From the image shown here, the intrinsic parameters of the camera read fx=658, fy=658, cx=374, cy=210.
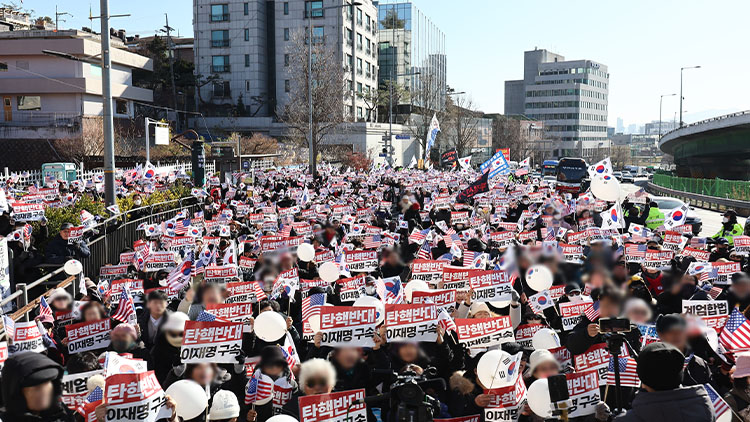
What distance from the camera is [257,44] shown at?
68125mm

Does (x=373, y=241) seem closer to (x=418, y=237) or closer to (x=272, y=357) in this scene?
(x=418, y=237)

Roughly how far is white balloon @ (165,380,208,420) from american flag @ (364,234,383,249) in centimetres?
768

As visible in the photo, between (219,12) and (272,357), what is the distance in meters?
68.9

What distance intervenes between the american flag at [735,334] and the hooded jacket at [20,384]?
5.73m

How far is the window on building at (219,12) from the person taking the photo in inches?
2714

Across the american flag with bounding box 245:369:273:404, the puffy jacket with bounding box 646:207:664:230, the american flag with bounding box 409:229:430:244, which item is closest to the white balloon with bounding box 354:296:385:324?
the american flag with bounding box 245:369:273:404

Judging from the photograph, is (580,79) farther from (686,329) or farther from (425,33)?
(686,329)

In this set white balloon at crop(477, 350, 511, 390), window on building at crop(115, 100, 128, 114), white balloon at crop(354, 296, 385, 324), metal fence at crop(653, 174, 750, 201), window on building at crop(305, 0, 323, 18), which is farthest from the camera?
window on building at crop(305, 0, 323, 18)

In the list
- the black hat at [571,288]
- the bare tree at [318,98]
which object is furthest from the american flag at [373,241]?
the bare tree at [318,98]

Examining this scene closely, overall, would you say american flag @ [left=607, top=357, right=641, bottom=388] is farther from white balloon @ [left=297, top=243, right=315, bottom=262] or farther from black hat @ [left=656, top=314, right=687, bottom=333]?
white balloon @ [left=297, top=243, right=315, bottom=262]

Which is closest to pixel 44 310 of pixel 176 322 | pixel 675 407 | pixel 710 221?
pixel 176 322

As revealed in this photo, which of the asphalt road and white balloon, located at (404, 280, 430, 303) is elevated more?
white balloon, located at (404, 280, 430, 303)

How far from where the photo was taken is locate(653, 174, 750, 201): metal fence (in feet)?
117

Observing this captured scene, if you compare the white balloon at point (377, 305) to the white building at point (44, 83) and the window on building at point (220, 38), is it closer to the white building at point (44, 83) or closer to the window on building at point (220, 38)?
the white building at point (44, 83)
